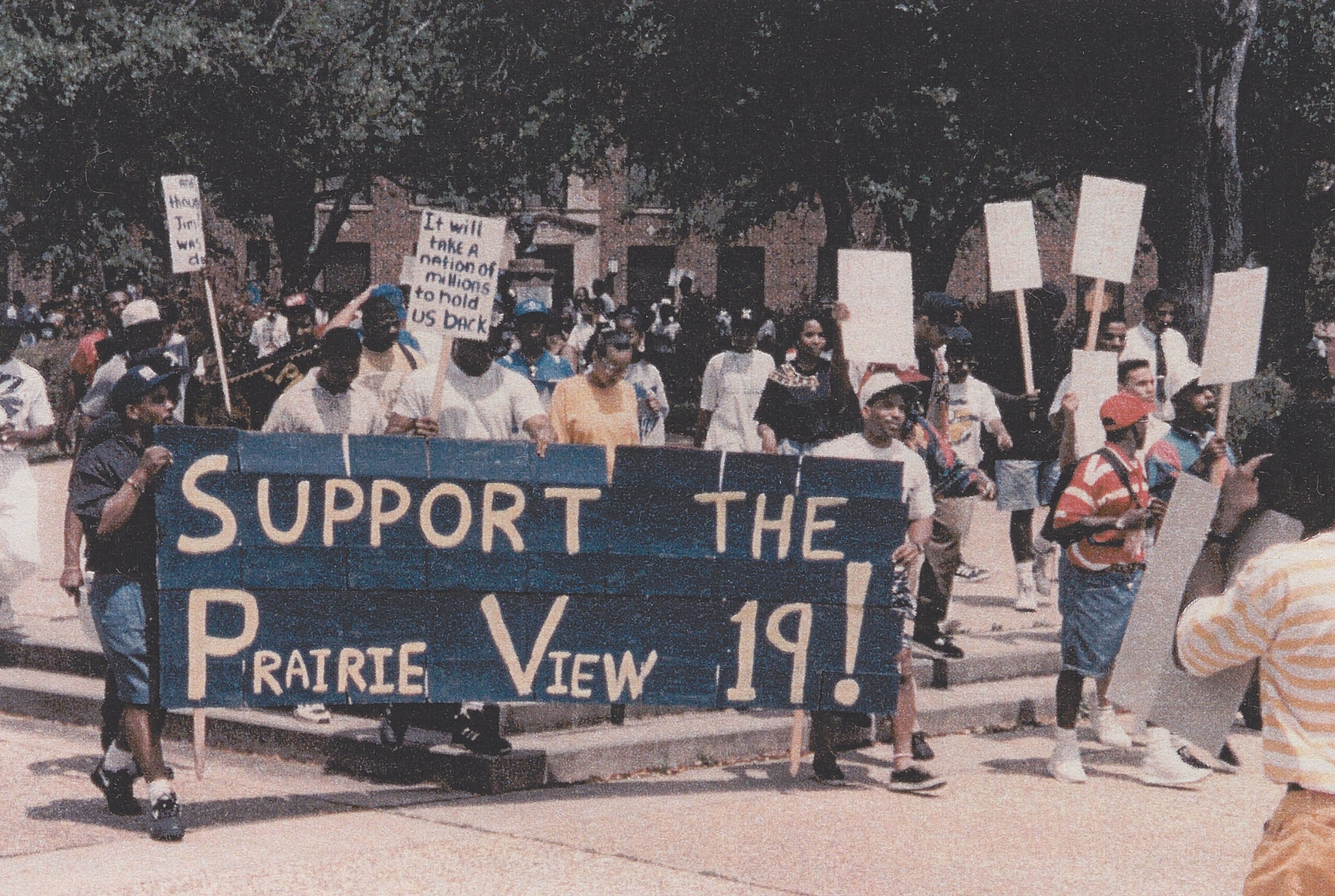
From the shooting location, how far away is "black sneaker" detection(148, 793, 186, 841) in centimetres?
640

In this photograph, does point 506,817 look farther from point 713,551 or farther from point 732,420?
point 732,420

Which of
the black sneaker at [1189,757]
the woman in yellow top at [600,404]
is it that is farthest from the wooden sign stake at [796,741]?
the black sneaker at [1189,757]

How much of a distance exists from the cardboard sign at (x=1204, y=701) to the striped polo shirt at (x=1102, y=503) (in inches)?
146

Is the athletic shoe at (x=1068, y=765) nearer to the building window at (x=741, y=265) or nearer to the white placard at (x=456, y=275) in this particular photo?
the white placard at (x=456, y=275)

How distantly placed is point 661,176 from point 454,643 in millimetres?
20691

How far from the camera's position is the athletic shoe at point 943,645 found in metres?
9.68

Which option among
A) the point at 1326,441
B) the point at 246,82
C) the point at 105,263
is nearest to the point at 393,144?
the point at 246,82

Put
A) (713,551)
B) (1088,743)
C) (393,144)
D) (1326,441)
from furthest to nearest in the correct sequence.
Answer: (393,144) < (1088,743) < (713,551) < (1326,441)

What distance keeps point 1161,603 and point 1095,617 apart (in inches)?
142

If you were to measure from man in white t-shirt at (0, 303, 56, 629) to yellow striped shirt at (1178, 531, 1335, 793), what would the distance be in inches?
282

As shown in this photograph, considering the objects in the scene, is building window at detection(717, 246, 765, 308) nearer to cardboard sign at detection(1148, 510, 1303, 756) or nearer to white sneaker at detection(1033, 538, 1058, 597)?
white sneaker at detection(1033, 538, 1058, 597)

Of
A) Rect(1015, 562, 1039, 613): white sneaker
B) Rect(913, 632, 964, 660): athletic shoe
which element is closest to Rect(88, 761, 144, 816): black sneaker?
Rect(913, 632, 964, 660): athletic shoe

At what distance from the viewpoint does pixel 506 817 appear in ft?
22.5

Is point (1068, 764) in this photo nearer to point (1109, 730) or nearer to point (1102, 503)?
point (1109, 730)
